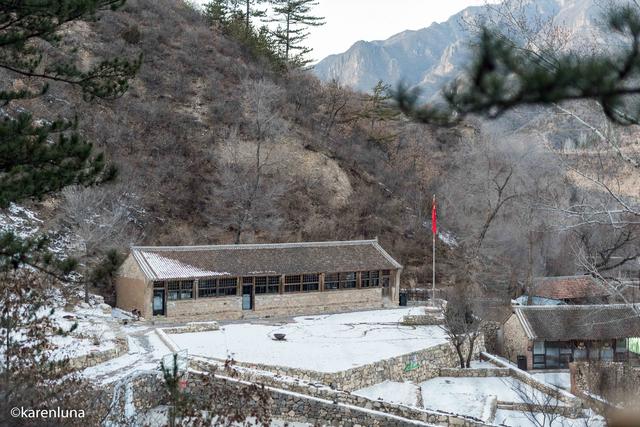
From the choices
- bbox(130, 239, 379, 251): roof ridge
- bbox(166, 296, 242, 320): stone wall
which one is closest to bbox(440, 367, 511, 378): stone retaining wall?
bbox(166, 296, 242, 320): stone wall

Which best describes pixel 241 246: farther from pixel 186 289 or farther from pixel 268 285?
pixel 186 289

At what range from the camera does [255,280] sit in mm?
29094

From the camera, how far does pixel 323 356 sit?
21.6 meters

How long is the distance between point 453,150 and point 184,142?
2797 cm

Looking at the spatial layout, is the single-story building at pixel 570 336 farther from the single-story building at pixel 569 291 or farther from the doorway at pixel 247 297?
the doorway at pixel 247 297

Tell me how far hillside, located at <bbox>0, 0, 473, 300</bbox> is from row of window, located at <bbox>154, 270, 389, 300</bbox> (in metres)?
4.39

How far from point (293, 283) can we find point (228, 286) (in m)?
3.47

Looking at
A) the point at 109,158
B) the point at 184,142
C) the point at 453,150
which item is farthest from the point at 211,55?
the point at 453,150

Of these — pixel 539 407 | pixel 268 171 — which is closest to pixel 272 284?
pixel 268 171

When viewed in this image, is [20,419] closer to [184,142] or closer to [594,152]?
[594,152]

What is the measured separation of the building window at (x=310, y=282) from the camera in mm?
30406

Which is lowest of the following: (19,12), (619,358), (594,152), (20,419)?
(619,358)

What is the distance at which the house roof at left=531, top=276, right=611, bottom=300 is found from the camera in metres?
32.6

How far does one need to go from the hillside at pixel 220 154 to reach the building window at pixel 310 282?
7.21 metres
